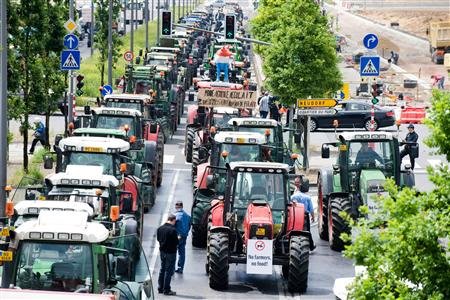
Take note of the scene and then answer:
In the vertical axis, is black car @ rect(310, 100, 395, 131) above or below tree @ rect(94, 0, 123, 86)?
below

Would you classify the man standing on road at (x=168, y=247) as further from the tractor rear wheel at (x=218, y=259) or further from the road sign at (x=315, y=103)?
the road sign at (x=315, y=103)

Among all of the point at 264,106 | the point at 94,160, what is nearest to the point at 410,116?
the point at 264,106

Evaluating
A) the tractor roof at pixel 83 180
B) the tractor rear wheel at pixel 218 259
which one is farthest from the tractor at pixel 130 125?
the tractor rear wheel at pixel 218 259

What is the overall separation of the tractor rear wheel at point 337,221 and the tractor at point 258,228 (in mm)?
3058

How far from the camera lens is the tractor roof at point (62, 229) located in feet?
66.8

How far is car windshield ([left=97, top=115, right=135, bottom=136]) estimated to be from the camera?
39000 mm

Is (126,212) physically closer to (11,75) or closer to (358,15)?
(11,75)

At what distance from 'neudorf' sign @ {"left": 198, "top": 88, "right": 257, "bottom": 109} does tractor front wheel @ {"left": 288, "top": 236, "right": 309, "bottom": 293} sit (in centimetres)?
1700

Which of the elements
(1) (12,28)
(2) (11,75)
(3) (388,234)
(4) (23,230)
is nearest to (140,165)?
(2) (11,75)

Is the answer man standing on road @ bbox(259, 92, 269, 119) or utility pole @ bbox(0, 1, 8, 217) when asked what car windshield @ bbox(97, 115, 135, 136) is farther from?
man standing on road @ bbox(259, 92, 269, 119)

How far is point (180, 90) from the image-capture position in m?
58.9

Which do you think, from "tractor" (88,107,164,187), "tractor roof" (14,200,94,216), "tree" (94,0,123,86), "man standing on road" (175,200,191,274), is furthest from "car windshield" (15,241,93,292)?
"tree" (94,0,123,86)

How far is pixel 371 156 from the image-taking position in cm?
3275

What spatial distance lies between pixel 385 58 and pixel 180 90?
5834 centimetres
